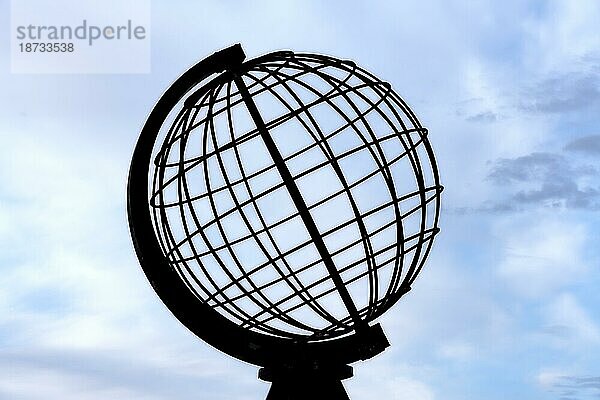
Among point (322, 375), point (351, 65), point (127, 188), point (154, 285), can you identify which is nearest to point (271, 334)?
point (322, 375)

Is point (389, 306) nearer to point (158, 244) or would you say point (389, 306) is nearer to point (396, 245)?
point (396, 245)

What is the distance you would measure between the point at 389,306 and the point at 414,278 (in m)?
0.16

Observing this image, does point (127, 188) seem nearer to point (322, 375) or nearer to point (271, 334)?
point (271, 334)

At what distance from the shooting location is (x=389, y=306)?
3.60 metres

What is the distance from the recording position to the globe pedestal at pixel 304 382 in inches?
136

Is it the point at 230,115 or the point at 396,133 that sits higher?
the point at 230,115

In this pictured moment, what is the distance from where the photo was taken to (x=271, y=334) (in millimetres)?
3602

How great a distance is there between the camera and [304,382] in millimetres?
3479

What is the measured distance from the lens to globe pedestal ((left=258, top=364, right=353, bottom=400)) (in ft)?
11.4

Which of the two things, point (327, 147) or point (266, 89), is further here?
point (266, 89)

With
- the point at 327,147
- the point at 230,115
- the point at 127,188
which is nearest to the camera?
the point at 327,147

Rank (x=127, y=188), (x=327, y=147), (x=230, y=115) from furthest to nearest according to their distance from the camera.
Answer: (x=230, y=115)
(x=127, y=188)
(x=327, y=147)

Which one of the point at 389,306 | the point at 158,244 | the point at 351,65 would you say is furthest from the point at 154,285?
the point at 351,65

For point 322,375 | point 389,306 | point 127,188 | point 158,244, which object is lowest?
point 322,375
